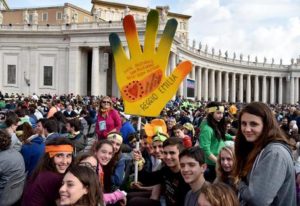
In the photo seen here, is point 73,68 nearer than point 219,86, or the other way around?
point 73,68

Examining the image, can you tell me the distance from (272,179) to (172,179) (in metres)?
2.34

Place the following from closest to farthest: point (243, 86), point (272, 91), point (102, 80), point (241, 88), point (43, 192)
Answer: point (43, 192)
point (102, 80)
point (241, 88)
point (243, 86)
point (272, 91)

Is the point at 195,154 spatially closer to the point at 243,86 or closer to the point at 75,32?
the point at 75,32

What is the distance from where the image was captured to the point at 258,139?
3.68 metres

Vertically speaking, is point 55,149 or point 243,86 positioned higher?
point 243,86

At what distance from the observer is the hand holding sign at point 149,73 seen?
21.2ft

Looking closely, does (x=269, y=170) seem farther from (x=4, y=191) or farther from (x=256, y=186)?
(x=4, y=191)

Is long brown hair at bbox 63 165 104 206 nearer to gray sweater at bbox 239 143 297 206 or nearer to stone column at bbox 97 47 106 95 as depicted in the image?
gray sweater at bbox 239 143 297 206

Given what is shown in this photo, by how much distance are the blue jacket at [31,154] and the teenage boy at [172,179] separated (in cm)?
179

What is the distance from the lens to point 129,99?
668 cm

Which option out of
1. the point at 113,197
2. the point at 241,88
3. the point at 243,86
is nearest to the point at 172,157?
the point at 113,197

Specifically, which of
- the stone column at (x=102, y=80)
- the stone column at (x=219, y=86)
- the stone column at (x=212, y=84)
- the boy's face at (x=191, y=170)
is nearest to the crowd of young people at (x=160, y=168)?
the boy's face at (x=191, y=170)

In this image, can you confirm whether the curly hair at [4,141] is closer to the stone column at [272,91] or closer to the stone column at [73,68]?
the stone column at [73,68]

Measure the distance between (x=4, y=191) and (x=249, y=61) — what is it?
83.9 metres
